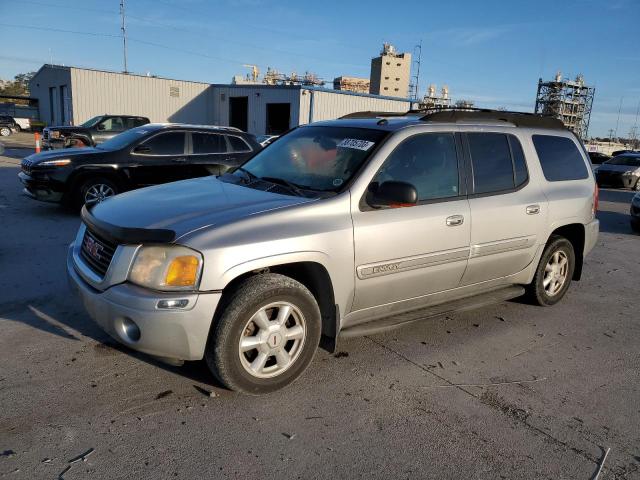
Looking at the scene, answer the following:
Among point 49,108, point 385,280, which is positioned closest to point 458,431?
point 385,280

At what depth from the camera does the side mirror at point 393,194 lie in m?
3.43

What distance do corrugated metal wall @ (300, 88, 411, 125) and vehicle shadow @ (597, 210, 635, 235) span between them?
1942cm

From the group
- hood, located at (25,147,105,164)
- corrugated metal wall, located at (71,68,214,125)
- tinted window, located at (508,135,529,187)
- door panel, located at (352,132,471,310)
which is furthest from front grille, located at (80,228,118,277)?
corrugated metal wall, located at (71,68,214,125)

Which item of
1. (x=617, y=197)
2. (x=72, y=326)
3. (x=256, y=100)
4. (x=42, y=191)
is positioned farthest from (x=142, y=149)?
(x=256, y=100)

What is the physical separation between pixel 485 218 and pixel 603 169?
2024 centimetres

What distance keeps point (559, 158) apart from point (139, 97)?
31.2 m

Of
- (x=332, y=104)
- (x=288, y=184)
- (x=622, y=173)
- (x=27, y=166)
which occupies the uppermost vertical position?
(x=332, y=104)

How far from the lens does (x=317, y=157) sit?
4035 mm

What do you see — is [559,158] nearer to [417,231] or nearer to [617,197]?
[417,231]

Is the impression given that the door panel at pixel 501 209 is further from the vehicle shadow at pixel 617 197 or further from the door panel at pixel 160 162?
the vehicle shadow at pixel 617 197

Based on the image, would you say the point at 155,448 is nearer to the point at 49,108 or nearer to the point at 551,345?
the point at 551,345

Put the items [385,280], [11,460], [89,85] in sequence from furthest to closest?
[89,85]
[385,280]
[11,460]

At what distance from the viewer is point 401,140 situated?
150 inches

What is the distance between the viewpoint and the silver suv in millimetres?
2959
